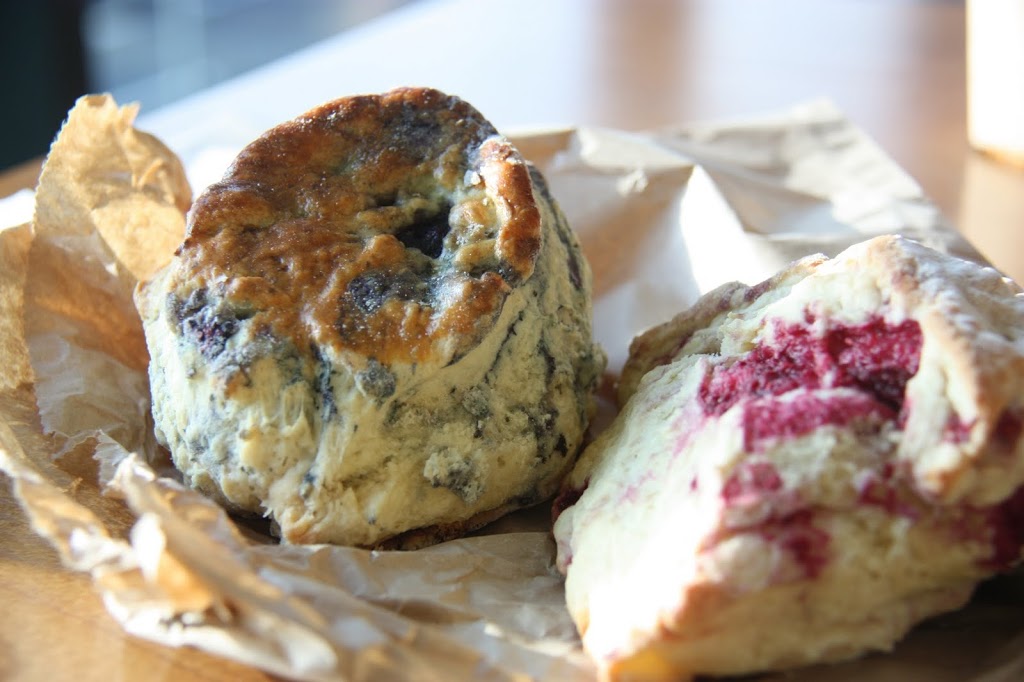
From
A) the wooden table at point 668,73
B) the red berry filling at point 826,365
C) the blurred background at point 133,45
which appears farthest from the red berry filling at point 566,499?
the blurred background at point 133,45

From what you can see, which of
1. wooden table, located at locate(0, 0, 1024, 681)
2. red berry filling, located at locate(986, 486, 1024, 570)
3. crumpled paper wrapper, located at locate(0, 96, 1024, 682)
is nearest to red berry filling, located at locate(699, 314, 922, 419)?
red berry filling, located at locate(986, 486, 1024, 570)

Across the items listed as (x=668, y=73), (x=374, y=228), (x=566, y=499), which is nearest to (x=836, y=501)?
(x=566, y=499)

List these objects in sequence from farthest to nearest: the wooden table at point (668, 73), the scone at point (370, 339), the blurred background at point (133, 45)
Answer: the blurred background at point (133, 45) → the wooden table at point (668, 73) → the scone at point (370, 339)

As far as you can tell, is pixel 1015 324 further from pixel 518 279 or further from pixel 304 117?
pixel 304 117

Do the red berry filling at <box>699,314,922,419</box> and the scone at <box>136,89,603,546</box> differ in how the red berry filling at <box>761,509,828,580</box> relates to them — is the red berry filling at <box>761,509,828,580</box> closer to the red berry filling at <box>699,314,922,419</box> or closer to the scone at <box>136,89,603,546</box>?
the red berry filling at <box>699,314,922,419</box>

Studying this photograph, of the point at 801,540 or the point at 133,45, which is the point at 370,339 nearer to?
the point at 801,540

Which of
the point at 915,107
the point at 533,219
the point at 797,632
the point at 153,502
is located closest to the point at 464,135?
the point at 533,219

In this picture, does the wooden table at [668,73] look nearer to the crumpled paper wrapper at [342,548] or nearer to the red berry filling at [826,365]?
the crumpled paper wrapper at [342,548]

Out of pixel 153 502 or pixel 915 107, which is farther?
pixel 915 107
